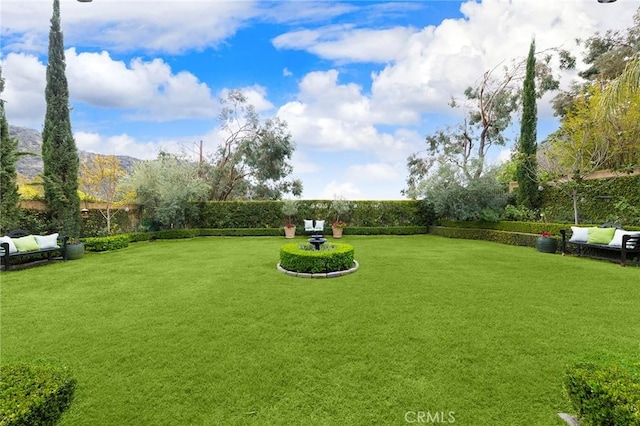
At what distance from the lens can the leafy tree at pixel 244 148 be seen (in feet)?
70.6

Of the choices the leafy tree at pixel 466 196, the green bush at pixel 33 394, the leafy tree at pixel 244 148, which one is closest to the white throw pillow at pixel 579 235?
the leafy tree at pixel 466 196

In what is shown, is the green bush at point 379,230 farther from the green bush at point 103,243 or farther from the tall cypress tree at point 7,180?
the tall cypress tree at point 7,180

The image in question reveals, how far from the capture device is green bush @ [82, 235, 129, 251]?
10.5 m

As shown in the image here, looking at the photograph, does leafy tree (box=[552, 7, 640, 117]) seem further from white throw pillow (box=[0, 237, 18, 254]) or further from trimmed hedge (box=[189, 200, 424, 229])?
white throw pillow (box=[0, 237, 18, 254])

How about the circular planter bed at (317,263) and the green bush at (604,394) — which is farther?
the circular planter bed at (317,263)

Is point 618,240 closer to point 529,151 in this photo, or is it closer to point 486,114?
point 529,151

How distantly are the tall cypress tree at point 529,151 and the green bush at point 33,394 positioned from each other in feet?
52.3

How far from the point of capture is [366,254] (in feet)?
30.9

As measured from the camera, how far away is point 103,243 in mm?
10617

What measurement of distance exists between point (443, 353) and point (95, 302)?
502 cm

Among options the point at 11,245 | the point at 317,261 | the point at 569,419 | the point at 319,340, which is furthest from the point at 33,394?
the point at 11,245

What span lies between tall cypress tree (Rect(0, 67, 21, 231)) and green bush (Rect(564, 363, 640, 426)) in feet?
40.0

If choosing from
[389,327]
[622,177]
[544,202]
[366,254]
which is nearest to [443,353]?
[389,327]

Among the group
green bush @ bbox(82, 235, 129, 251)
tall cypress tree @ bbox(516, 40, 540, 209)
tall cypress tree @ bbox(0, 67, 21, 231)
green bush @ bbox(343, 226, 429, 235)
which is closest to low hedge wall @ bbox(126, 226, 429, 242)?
green bush @ bbox(343, 226, 429, 235)
